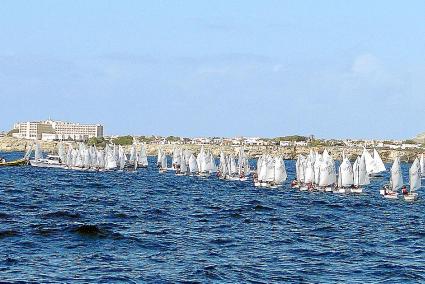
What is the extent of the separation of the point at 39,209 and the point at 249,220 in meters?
18.5

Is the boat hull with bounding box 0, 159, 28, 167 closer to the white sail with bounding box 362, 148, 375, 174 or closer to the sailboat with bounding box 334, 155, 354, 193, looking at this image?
the white sail with bounding box 362, 148, 375, 174

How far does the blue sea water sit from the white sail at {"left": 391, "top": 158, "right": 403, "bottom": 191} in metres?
15.9

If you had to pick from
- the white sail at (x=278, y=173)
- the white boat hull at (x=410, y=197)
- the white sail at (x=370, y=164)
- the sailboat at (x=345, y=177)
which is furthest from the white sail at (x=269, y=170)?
the white sail at (x=370, y=164)

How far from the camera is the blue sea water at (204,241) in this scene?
126 ft

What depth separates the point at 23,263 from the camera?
130 feet

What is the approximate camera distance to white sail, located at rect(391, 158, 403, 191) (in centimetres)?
10124

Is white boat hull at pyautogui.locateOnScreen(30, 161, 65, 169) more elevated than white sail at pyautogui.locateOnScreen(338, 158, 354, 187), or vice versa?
white boat hull at pyautogui.locateOnScreen(30, 161, 65, 169)

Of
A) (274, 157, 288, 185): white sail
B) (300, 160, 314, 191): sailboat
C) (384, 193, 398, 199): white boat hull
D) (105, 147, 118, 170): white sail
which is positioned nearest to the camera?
(384, 193, 398, 199): white boat hull

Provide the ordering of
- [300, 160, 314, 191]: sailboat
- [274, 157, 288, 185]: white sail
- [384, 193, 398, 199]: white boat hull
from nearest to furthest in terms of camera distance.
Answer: [384, 193, 398, 199]: white boat hull
[300, 160, 314, 191]: sailboat
[274, 157, 288, 185]: white sail

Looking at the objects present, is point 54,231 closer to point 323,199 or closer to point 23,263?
point 23,263

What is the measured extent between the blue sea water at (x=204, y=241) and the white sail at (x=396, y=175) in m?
15.9

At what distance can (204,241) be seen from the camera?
5000cm

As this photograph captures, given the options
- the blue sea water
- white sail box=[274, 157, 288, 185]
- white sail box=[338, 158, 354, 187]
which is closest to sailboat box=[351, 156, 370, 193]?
white sail box=[338, 158, 354, 187]

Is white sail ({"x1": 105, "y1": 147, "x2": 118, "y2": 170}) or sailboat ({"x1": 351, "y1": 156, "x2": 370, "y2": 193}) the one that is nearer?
sailboat ({"x1": 351, "y1": 156, "x2": 370, "y2": 193})
